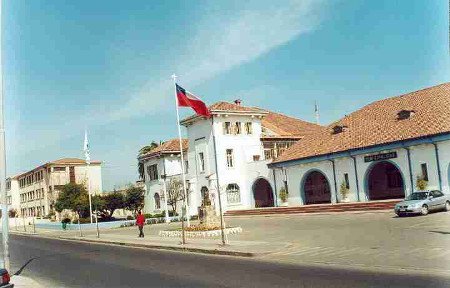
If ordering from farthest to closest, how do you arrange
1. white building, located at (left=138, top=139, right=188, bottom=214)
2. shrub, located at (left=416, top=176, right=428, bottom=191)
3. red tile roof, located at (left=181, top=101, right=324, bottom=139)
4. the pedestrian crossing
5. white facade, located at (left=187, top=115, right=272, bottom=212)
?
white building, located at (left=138, top=139, right=188, bottom=214) → red tile roof, located at (left=181, top=101, right=324, bottom=139) → white facade, located at (left=187, top=115, right=272, bottom=212) → shrub, located at (left=416, top=176, right=428, bottom=191) → the pedestrian crossing

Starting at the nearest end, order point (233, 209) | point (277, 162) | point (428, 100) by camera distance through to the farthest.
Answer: point (428, 100), point (277, 162), point (233, 209)

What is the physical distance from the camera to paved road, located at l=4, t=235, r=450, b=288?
10.9 metres

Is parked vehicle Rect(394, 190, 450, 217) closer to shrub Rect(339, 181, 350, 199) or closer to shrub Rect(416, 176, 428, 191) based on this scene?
shrub Rect(416, 176, 428, 191)

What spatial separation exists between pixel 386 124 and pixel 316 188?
8876 mm

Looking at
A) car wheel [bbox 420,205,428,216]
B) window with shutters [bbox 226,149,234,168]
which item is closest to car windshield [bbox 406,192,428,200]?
car wheel [bbox 420,205,428,216]

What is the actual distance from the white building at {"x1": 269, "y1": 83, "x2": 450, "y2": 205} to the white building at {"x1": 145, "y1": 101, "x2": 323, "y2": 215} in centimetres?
411

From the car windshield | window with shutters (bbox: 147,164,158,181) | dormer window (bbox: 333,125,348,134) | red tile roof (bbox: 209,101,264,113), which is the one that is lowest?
the car windshield

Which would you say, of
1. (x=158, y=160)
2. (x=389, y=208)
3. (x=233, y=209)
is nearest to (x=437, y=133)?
(x=389, y=208)

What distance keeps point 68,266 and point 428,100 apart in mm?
29050

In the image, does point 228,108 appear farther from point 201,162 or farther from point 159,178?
point 159,178

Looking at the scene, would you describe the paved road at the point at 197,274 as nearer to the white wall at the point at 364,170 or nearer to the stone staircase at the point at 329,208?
the stone staircase at the point at 329,208

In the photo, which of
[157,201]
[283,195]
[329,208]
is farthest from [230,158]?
[329,208]

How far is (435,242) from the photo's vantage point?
15.8 m

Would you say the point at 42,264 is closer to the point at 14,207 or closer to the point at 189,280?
the point at 189,280
